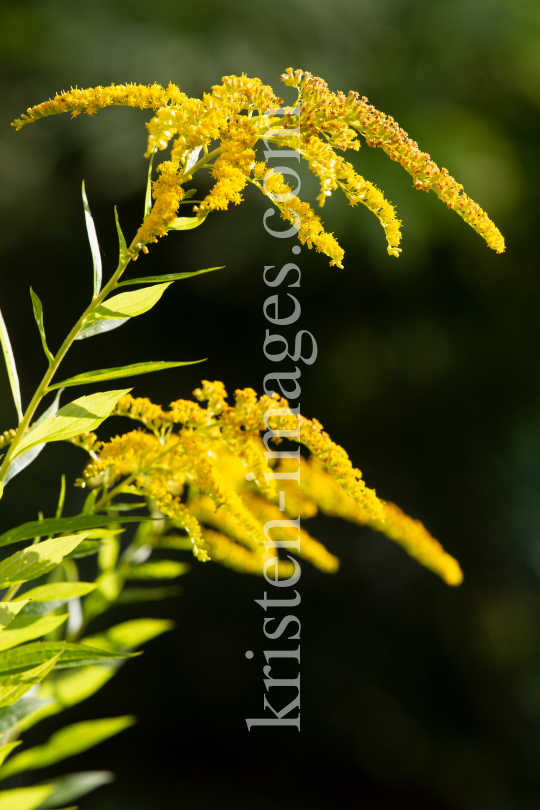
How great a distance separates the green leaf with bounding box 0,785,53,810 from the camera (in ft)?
1.26

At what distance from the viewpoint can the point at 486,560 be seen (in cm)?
145

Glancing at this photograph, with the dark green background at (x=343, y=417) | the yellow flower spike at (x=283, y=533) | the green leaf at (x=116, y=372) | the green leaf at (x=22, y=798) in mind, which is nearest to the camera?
the green leaf at (x=116, y=372)

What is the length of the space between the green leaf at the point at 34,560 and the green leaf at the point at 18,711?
0.39 feet

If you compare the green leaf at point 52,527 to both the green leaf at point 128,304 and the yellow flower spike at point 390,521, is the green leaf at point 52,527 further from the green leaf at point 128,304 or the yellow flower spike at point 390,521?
the yellow flower spike at point 390,521

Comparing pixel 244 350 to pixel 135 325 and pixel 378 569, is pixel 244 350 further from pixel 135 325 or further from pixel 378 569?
pixel 378 569

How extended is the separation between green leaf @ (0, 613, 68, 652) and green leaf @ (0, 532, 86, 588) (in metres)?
0.05

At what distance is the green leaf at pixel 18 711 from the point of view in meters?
0.34

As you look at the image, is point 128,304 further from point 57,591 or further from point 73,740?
point 73,740

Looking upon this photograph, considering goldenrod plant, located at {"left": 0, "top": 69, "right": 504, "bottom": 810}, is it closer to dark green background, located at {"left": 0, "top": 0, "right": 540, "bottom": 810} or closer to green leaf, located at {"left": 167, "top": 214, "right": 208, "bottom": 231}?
green leaf, located at {"left": 167, "top": 214, "right": 208, "bottom": 231}

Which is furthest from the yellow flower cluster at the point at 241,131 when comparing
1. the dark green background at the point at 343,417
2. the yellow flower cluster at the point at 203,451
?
the dark green background at the point at 343,417

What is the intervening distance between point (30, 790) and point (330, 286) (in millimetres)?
1261

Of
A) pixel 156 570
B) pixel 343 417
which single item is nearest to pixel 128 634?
pixel 156 570

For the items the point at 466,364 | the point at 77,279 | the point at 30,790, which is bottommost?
the point at 30,790

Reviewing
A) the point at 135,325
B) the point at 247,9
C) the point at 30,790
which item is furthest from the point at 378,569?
the point at 247,9
